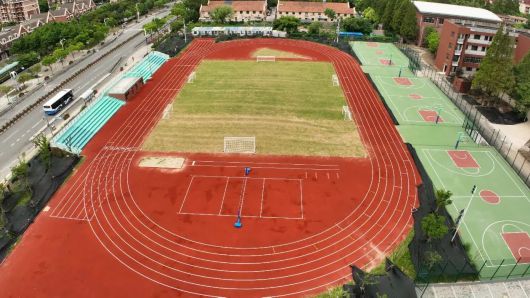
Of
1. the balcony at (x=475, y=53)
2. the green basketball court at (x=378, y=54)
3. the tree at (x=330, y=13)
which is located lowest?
the green basketball court at (x=378, y=54)

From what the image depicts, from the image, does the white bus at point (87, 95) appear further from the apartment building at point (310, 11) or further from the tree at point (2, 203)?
the apartment building at point (310, 11)

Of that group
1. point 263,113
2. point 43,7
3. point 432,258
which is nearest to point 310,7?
point 263,113

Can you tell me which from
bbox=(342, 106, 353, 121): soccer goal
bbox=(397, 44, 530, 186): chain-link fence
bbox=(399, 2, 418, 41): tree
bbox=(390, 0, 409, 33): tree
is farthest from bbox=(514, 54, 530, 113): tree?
bbox=(390, 0, 409, 33): tree

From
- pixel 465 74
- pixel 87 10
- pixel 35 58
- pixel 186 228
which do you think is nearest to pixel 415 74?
pixel 465 74

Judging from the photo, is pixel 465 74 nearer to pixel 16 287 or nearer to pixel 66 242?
pixel 66 242

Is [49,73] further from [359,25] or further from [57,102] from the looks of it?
[359,25]

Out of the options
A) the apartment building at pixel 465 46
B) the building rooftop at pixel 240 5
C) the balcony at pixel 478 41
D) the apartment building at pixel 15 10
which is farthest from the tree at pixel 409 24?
the apartment building at pixel 15 10

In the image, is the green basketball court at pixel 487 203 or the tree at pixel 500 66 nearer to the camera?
the green basketball court at pixel 487 203

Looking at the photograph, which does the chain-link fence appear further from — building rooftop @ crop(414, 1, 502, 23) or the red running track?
building rooftop @ crop(414, 1, 502, 23)
